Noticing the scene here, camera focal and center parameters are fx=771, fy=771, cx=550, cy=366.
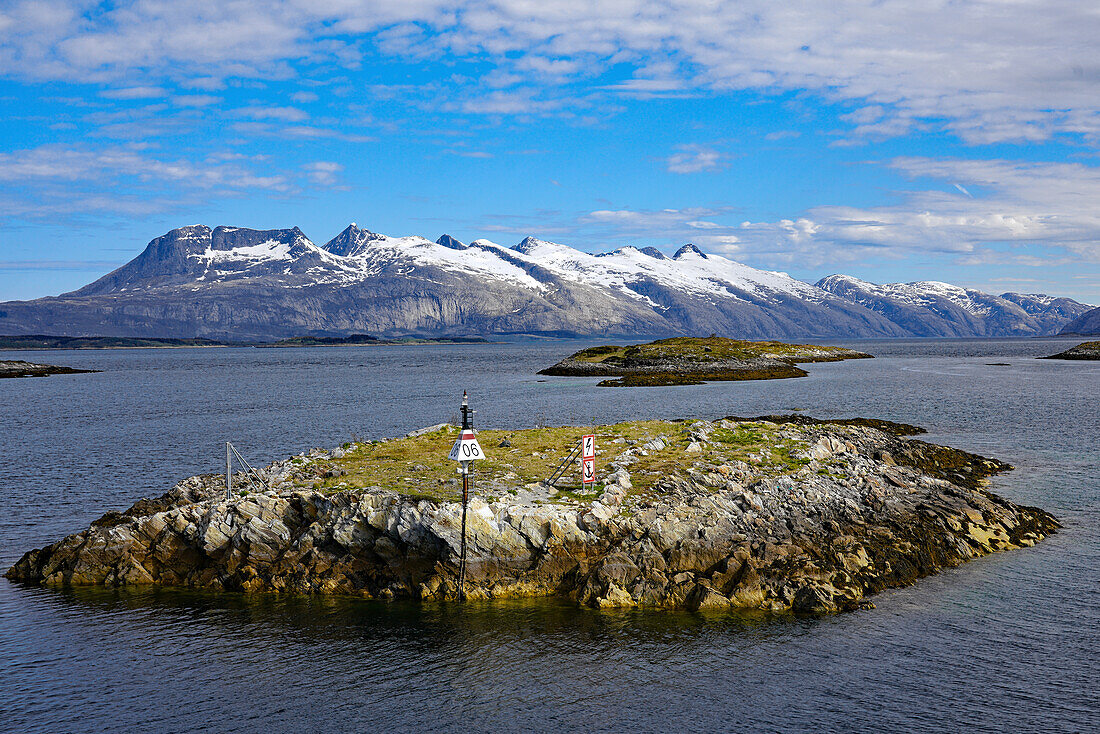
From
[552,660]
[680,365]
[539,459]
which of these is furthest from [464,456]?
[680,365]

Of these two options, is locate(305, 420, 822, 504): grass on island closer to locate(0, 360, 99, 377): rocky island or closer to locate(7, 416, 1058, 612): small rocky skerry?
locate(7, 416, 1058, 612): small rocky skerry

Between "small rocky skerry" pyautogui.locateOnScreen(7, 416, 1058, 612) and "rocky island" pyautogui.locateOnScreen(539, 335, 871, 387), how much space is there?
295 feet

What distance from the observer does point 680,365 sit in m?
151

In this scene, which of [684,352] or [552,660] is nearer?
[552,660]

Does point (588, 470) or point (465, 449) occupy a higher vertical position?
point (465, 449)

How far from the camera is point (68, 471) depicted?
5188cm

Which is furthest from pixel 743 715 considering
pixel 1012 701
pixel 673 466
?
pixel 673 466

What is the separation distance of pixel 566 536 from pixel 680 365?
12432cm

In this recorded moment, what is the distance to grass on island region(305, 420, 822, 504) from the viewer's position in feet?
109

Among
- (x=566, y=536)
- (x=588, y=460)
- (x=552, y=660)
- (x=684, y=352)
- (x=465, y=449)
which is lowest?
(x=552, y=660)

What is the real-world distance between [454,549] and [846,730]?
1482 cm

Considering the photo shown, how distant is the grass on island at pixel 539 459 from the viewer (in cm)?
3322

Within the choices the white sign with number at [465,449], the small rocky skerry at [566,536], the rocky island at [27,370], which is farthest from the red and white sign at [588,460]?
the rocky island at [27,370]

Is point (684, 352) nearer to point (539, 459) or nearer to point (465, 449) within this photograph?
point (539, 459)
